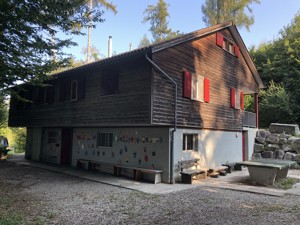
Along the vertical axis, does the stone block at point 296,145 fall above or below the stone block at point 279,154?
above

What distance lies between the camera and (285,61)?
80.5ft

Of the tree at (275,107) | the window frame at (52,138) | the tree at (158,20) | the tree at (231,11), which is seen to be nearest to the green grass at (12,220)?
the window frame at (52,138)

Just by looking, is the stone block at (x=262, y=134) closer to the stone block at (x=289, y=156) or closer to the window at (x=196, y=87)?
A: the stone block at (x=289, y=156)

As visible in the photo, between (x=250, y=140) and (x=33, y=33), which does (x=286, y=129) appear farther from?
(x=33, y=33)

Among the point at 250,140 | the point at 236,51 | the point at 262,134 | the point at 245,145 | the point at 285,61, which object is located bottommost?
the point at 245,145

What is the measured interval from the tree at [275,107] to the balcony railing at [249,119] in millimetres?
4865

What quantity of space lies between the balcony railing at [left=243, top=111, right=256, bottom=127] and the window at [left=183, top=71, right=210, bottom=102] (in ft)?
16.9

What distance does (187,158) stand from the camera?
11.5 m

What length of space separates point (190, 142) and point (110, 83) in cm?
438

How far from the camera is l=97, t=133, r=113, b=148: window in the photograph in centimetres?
1273

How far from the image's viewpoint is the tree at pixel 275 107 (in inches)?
837

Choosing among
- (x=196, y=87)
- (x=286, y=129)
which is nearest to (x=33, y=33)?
(x=196, y=87)

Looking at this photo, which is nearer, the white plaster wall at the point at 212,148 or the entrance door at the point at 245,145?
the white plaster wall at the point at 212,148

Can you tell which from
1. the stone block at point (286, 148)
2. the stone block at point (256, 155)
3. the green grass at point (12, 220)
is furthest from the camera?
the stone block at point (256, 155)
